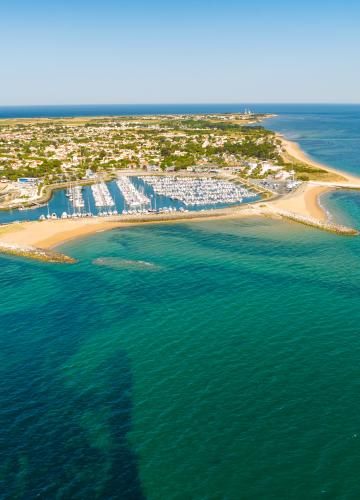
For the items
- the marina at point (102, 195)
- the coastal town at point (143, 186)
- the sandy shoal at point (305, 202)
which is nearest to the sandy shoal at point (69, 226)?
the coastal town at point (143, 186)

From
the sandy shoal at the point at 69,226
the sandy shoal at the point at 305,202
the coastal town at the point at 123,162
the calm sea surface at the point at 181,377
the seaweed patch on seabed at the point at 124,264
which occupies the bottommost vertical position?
the calm sea surface at the point at 181,377

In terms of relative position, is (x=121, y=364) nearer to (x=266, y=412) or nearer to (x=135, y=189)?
(x=266, y=412)

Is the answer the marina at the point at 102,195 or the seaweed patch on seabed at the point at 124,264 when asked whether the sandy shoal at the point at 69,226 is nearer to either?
the seaweed patch on seabed at the point at 124,264

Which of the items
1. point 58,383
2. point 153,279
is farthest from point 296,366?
point 153,279

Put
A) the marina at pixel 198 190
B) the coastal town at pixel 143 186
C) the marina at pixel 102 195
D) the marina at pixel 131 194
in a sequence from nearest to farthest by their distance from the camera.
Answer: the coastal town at pixel 143 186 → the marina at pixel 102 195 → the marina at pixel 131 194 → the marina at pixel 198 190

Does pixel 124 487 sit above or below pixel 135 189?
below

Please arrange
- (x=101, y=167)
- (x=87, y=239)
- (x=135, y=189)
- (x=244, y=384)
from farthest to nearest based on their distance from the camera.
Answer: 1. (x=101, y=167)
2. (x=135, y=189)
3. (x=87, y=239)
4. (x=244, y=384)

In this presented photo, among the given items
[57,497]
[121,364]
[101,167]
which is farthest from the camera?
[101,167]
